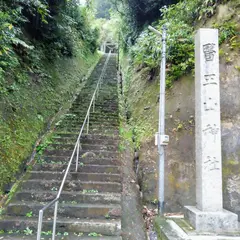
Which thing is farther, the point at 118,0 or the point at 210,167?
the point at 118,0

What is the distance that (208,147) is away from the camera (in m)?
3.70

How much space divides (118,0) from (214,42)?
10101 mm

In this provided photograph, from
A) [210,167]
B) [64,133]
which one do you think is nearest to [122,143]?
[64,133]

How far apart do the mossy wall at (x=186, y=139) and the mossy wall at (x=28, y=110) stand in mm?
2835

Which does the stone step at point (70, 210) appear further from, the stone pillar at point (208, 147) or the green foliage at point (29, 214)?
the stone pillar at point (208, 147)

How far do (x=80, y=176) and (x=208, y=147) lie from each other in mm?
2685

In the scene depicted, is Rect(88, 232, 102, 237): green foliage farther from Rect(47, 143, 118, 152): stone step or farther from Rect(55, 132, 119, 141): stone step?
Rect(55, 132, 119, 141): stone step

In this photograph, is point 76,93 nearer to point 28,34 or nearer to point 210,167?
point 28,34

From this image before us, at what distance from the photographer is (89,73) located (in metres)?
13.2

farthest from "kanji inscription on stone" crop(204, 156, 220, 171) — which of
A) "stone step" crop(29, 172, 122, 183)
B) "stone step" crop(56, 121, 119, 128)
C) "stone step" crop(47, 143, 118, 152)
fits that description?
"stone step" crop(56, 121, 119, 128)

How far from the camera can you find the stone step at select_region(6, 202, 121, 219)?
388 cm

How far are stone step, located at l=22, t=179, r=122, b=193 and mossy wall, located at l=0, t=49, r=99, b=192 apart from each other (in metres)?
0.49

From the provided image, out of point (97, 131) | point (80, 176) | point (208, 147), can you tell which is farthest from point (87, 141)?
point (208, 147)

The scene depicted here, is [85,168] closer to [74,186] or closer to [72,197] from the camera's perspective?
[74,186]
